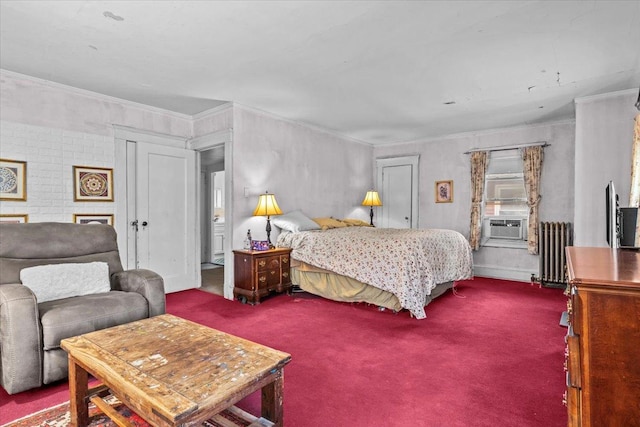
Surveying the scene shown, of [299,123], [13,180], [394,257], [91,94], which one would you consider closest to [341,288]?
[394,257]

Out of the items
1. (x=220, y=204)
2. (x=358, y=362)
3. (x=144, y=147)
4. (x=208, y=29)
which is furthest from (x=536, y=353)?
(x=220, y=204)

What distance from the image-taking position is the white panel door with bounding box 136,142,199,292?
4.31m

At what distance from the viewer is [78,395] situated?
164cm

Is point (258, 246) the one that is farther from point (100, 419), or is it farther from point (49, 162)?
point (100, 419)

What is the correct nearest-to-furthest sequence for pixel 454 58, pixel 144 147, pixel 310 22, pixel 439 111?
pixel 310 22 < pixel 454 58 < pixel 144 147 < pixel 439 111

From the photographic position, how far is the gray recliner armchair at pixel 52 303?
6.32ft

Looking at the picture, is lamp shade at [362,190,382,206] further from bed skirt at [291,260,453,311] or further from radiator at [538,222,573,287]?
radiator at [538,222,573,287]

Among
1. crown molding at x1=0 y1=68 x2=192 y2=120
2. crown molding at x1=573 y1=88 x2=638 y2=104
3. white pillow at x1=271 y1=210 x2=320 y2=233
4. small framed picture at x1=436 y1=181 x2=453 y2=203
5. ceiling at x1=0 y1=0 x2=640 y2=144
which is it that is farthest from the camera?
small framed picture at x1=436 y1=181 x2=453 y2=203

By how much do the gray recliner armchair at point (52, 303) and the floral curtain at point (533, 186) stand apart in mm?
5305

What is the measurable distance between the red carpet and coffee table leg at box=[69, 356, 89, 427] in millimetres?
431

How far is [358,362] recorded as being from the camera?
242cm

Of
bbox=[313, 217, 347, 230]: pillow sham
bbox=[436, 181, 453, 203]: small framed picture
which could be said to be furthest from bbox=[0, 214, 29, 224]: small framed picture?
bbox=[436, 181, 453, 203]: small framed picture

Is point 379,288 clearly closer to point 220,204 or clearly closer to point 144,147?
point 144,147

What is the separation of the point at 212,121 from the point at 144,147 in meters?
0.94
